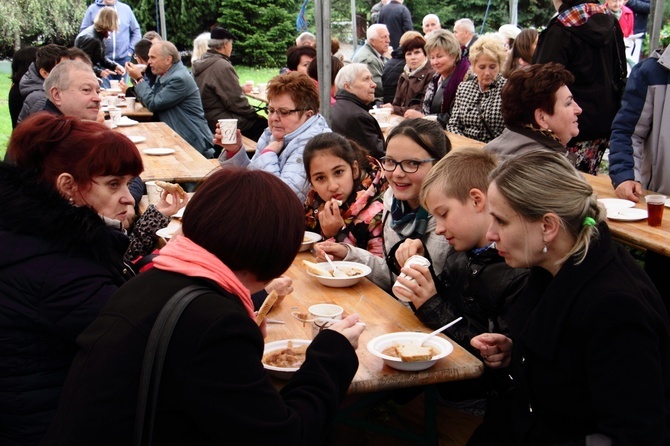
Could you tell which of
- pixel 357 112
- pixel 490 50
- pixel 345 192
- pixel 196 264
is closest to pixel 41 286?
pixel 196 264

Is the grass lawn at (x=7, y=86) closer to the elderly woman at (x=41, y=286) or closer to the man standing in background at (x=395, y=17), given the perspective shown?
the elderly woman at (x=41, y=286)

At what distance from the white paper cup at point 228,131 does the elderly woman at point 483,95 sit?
2.63 m

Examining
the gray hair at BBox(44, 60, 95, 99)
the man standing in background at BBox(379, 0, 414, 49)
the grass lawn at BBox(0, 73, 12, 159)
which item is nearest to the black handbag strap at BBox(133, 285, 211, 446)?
the gray hair at BBox(44, 60, 95, 99)

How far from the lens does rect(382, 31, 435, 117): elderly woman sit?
28.4ft

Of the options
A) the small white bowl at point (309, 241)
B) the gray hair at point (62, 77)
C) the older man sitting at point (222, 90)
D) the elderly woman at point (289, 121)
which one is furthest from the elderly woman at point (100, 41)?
the small white bowl at point (309, 241)

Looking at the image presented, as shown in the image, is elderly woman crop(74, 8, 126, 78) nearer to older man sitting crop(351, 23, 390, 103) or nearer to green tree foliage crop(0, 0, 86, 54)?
older man sitting crop(351, 23, 390, 103)

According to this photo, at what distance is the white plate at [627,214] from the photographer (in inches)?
141

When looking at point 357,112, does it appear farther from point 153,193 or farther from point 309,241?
point 309,241

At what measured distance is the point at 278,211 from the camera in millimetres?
1729

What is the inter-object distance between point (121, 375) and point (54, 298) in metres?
0.66

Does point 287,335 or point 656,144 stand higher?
point 656,144

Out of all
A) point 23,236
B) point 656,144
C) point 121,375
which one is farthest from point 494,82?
point 121,375

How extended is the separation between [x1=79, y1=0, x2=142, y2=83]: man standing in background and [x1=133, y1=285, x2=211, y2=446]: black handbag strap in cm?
1136

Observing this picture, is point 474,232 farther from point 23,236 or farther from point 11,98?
point 11,98
